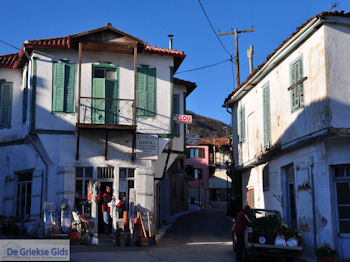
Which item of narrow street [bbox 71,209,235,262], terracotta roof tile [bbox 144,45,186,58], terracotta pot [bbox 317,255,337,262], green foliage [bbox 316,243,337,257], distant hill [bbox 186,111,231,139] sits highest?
distant hill [bbox 186,111,231,139]

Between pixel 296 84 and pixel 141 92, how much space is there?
6281 mm

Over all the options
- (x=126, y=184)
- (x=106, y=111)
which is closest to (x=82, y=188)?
(x=126, y=184)

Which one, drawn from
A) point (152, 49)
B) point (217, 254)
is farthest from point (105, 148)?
point (217, 254)

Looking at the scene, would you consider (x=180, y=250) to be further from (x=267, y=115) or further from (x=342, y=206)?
(x=267, y=115)

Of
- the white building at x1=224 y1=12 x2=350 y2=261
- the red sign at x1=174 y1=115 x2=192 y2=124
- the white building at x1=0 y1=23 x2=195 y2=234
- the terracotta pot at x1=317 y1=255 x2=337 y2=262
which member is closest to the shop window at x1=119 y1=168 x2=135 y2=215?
the white building at x1=0 y1=23 x2=195 y2=234

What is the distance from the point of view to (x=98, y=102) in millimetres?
17766

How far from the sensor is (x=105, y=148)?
18.0 meters

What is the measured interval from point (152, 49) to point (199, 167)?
33.9 metres

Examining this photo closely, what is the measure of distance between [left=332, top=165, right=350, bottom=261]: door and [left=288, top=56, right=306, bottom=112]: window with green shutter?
244 centimetres

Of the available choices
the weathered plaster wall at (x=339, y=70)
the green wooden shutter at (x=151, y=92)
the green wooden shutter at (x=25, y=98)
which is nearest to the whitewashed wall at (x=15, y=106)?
the green wooden shutter at (x=25, y=98)

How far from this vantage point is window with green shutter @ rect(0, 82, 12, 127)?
1973 centimetres

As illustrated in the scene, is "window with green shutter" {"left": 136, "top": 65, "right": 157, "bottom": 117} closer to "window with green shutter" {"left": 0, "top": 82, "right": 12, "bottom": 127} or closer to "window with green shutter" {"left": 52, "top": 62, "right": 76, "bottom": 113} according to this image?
"window with green shutter" {"left": 52, "top": 62, "right": 76, "bottom": 113}

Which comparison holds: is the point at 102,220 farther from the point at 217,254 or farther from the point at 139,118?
the point at 217,254

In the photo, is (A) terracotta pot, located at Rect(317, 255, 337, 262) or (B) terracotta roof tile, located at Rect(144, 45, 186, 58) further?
(B) terracotta roof tile, located at Rect(144, 45, 186, 58)
